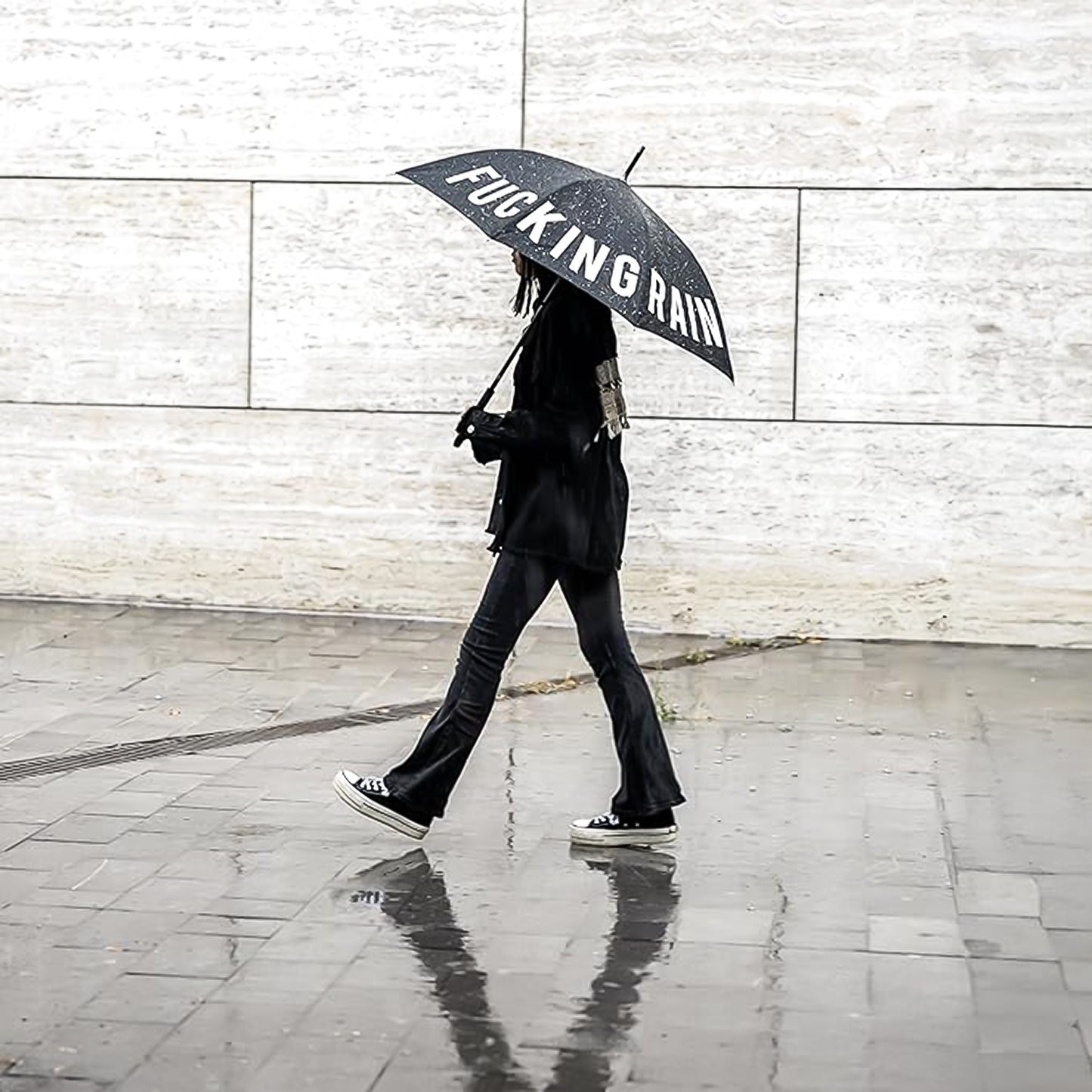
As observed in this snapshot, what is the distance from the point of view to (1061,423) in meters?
10.6

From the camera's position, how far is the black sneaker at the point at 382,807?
641 centimetres

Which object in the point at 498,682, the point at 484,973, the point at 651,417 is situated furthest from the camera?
the point at 651,417

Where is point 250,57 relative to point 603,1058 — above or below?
above

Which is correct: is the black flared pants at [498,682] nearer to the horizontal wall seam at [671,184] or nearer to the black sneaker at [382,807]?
the black sneaker at [382,807]

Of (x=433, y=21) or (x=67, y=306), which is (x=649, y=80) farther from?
(x=67, y=306)

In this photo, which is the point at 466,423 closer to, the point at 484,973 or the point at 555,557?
the point at 555,557

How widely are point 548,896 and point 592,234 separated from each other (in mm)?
1831

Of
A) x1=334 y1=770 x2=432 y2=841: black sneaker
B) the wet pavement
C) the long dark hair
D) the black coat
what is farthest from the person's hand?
the wet pavement

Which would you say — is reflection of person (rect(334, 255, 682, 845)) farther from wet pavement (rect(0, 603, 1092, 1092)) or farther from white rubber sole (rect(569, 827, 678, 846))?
wet pavement (rect(0, 603, 1092, 1092))

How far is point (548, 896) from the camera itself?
5961 mm

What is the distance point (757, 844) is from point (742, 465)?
4355mm

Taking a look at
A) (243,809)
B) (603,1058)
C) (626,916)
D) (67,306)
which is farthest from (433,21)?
(603,1058)

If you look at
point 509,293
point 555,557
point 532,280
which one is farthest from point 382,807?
point 509,293

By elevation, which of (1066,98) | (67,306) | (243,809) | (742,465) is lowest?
(243,809)
